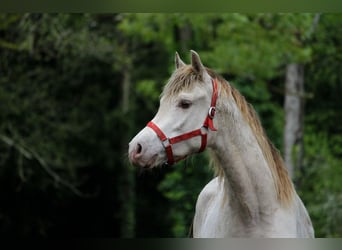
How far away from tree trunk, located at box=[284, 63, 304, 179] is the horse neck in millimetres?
7816

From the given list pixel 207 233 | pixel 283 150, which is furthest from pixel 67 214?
pixel 207 233

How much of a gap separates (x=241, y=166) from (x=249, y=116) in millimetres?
355

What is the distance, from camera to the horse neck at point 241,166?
16.5ft

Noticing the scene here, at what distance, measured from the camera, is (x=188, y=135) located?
4883 mm

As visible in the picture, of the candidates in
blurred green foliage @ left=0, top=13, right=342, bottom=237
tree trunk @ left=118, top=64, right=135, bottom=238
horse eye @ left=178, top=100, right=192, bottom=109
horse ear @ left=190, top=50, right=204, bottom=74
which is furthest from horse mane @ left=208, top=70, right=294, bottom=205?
tree trunk @ left=118, top=64, right=135, bottom=238

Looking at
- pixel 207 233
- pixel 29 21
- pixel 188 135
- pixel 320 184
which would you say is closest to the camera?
pixel 188 135

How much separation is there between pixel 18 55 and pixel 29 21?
1.87 m

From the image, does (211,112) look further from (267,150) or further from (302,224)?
(302,224)

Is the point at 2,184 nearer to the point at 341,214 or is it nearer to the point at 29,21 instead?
the point at 29,21

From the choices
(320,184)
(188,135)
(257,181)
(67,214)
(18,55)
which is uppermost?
(18,55)

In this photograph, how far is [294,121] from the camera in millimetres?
13242

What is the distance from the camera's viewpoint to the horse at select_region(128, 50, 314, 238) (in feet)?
15.9

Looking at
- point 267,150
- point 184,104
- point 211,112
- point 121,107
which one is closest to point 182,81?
point 184,104

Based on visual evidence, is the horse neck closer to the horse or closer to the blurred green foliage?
the horse
